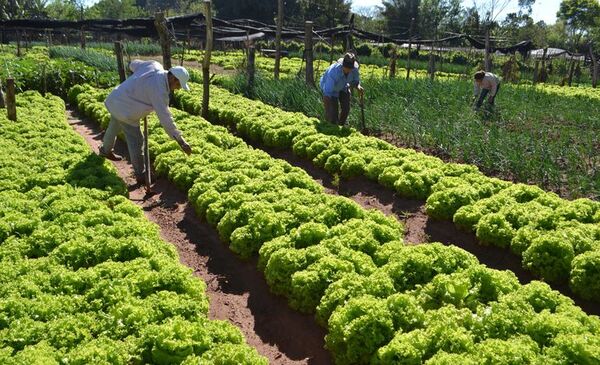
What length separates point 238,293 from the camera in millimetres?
6852

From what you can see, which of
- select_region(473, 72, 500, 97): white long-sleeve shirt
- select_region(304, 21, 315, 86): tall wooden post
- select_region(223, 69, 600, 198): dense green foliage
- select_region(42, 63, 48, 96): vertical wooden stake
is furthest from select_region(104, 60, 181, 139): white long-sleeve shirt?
select_region(42, 63, 48, 96): vertical wooden stake

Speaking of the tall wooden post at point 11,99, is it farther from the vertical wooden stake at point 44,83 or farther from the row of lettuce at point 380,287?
the vertical wooden stake at point 44,83

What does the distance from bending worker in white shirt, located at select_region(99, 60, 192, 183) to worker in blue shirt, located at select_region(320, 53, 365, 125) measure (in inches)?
192

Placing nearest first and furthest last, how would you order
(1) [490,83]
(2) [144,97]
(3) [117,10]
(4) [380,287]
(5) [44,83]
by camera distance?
(4) [380,287]
(2) [144,97]
(1) [490,83]
(5) [44,83]
(3) [117,10]

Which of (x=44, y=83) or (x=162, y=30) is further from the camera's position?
(x=44, y=83)

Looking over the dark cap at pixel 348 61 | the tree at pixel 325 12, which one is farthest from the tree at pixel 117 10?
the dark cap at pixel 348 61

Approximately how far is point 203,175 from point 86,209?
254 cm

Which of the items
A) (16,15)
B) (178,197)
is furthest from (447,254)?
(16,15)

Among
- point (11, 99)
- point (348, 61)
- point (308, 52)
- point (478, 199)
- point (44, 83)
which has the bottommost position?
point (478, 199)

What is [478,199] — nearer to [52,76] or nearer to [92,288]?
[92,288]

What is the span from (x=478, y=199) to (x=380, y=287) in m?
3.75

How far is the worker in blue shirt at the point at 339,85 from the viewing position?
13.0m

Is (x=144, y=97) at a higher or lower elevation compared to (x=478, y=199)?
higher

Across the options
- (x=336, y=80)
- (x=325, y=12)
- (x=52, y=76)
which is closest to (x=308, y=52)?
(x=336, y=80)
